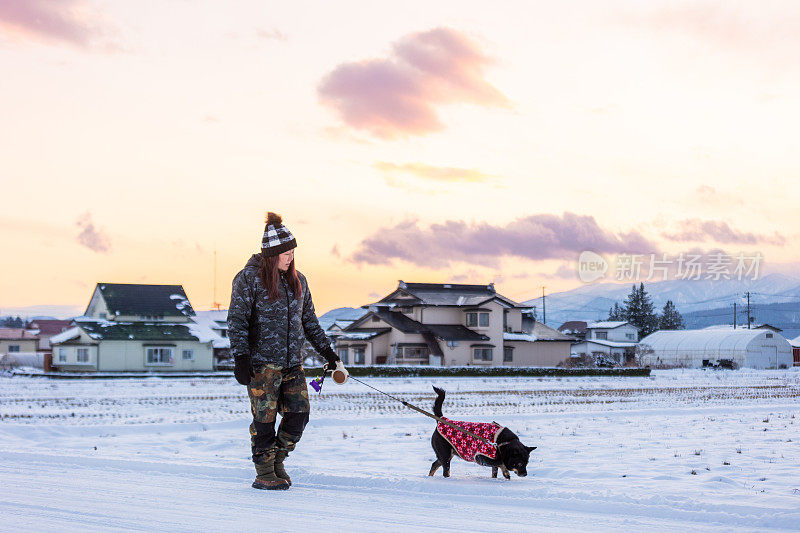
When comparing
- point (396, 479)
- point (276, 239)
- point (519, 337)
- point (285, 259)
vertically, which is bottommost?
point (396, 479)

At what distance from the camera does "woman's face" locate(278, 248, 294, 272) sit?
263 inches

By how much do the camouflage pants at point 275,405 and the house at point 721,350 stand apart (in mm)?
62583

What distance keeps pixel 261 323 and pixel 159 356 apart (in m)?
45.0

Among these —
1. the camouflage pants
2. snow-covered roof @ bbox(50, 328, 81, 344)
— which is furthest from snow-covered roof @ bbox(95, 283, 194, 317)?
the camouflage pants

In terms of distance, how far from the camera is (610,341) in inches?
3418

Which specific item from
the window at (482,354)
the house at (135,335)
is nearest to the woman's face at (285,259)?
the house at (135,335)

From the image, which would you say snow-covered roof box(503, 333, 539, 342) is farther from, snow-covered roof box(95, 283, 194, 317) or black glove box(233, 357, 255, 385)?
black glove box(233, 357, 255, 385)

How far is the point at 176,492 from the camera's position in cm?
612

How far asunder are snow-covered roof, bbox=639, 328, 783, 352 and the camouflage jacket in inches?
2595

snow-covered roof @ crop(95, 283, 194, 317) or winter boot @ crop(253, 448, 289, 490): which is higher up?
snow-covered roof @ crop(95, 283, 194, 317)

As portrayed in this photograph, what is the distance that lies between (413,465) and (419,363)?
45.0 m

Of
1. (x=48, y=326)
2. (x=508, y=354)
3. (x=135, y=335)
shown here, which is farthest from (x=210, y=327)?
(x=48, y=326)

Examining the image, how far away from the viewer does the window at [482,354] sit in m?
55.1

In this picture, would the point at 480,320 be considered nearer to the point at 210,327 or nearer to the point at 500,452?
the point at 210,327
